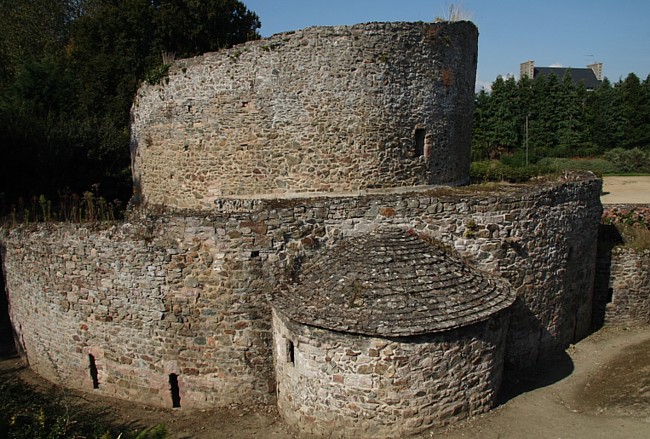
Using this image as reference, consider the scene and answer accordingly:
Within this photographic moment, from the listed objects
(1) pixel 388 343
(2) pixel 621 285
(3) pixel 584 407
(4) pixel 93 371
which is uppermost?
(1) pixel 388 343

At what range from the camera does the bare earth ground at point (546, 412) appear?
7.49 m

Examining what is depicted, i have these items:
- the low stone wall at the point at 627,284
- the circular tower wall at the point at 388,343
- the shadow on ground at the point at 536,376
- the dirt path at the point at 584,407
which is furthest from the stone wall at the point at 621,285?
the circular tower wall at the point at 388,343

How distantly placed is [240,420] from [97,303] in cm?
347

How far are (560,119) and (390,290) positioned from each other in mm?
47219

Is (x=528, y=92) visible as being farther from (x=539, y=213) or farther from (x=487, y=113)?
(x=539, y=213)

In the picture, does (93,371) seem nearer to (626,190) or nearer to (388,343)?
(388,343)

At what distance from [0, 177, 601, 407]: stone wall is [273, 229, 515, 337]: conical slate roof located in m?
0.35

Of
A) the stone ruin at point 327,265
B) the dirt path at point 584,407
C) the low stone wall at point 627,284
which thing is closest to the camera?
the stone ruin at point 327,265

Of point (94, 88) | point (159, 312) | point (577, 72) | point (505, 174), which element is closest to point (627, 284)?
point (505, 174)

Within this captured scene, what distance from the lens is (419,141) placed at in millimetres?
12477

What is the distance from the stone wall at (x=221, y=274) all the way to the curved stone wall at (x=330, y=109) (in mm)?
3270

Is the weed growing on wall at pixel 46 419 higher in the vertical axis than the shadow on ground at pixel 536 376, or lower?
higher

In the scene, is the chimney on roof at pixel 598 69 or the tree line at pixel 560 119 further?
the chimney on roof at pixel 598 69

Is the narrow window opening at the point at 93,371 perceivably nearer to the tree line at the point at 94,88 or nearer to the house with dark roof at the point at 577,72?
the tree line at the point at 94,88
